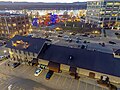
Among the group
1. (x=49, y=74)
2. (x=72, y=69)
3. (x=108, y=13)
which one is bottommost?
(x=49, y=74)

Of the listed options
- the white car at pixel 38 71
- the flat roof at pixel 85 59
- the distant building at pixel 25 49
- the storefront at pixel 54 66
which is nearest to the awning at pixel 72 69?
the flat roof at pixel 85 59

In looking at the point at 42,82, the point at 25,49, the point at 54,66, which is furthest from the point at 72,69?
the point at 25,49

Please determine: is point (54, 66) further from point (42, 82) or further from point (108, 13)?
point (108, 13)

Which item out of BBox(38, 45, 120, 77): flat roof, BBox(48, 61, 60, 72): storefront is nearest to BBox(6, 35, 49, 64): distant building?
BBox(38, 45, 120, 77): flat roof

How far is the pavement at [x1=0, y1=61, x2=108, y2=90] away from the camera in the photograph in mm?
38906

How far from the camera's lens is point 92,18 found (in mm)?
152250

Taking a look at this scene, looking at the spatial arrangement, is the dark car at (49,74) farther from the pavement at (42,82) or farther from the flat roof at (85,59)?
the flat roof at (85,59)

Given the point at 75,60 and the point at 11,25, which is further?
the point at 11,25

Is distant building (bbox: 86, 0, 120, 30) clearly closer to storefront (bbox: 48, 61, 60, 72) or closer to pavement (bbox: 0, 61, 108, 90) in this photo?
storefront (bbox: 48, 61, 60, 72)

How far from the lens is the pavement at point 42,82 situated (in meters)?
38.9

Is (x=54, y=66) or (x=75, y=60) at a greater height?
(x=75, y=60)

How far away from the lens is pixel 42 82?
4147 centimetres

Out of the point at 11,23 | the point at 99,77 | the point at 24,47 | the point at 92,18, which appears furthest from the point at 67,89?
the point at 92,18

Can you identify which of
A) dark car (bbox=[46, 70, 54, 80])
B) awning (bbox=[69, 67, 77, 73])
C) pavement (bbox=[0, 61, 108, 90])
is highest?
awning (bbox=[69, 67, 77, 73])
